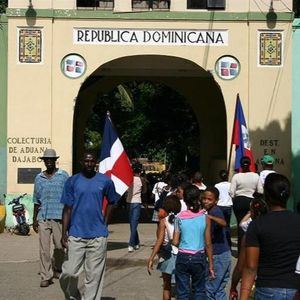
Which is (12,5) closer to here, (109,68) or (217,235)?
(109,68)

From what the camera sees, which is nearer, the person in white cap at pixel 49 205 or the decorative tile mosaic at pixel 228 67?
the person in white cap at pixel 49 205

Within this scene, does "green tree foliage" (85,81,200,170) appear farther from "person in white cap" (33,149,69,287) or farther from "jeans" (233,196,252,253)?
"person in white cap" (33,149,69,287)

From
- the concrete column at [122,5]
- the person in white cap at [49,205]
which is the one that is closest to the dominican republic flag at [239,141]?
the person in white cap at [49,205]

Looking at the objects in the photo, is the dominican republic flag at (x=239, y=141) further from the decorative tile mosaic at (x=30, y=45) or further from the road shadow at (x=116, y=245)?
the decorative tile mosaic at (x=30, y=45)

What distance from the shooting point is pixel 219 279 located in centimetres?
796

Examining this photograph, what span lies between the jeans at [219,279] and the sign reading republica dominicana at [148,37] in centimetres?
999

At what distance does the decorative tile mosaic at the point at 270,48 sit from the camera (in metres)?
17.3

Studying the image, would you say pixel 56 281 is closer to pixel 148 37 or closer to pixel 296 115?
pixel 148 37

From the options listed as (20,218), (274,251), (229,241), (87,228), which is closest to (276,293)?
(274,251)

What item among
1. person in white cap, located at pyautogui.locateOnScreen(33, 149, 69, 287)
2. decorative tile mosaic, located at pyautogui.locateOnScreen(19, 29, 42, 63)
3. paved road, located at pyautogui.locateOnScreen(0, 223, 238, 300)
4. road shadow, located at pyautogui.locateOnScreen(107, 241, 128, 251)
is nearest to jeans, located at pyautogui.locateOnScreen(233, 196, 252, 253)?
paved road, located at pyautogui.locateOnScreen(0, 223, 238, 300)

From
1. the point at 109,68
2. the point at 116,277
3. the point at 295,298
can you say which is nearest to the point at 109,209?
the point at 116,277

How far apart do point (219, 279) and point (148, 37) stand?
1035cm

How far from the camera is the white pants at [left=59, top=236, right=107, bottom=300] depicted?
801 cm

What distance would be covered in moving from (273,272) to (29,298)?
5.19 meters
